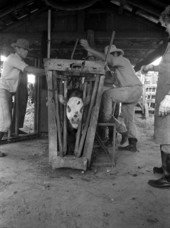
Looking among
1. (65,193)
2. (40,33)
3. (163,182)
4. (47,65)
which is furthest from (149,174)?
(40,33)

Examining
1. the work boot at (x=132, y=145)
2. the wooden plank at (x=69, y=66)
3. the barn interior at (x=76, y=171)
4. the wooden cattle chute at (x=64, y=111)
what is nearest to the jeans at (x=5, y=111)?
the barn interior at (x=76, y=171)

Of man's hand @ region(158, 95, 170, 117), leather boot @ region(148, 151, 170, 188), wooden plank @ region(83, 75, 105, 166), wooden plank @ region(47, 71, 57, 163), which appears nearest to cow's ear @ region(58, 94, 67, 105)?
wooden plank @ region(47, 71, 57, 163)

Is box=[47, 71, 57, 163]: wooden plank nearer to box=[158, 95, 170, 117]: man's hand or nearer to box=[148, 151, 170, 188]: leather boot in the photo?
box=[148, 151, 170, 188]: leather boot

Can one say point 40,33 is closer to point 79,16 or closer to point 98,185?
point 79,16

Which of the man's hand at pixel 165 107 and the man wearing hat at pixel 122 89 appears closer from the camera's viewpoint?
the man's hand at pixel 165 107

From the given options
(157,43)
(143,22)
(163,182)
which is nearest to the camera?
(163,182)

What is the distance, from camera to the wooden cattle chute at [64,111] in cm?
418

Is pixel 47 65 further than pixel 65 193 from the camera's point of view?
Yes

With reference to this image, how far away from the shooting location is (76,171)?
423 cm

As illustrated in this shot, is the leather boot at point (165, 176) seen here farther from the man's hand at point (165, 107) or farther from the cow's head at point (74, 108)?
the cow's head at point (74, 108)

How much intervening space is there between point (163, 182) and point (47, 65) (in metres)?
2.55

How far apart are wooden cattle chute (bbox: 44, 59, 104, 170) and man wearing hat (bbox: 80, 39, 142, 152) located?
0.89 meters

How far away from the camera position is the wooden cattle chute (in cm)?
418

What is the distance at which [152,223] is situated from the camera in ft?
8.66
